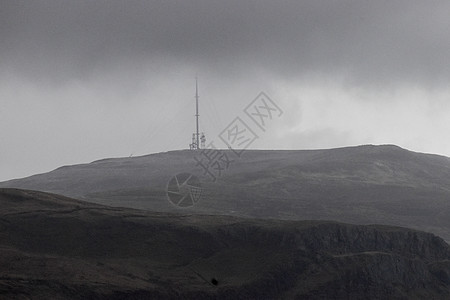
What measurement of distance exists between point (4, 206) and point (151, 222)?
86.7 ft

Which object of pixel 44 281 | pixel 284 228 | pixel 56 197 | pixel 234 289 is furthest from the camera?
pixel 56 197

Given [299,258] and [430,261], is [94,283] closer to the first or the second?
[299,258]

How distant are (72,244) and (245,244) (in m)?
28.7

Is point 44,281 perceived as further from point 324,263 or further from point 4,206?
point 324,263

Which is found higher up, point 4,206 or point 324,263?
point 4,206

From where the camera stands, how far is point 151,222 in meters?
136

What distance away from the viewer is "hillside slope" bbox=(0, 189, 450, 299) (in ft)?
364

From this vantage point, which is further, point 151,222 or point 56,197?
point 56,197

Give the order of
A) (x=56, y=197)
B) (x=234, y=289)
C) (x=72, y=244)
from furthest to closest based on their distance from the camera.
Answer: (x=56, y=197) → (x=72, y=244) → (x=234, y=289)

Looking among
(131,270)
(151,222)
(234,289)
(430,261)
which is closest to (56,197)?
(151,222)

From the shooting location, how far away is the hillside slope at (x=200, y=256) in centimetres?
11081

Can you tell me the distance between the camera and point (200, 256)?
5010 inches

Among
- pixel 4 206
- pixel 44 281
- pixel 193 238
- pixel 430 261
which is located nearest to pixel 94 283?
pixel 44 281

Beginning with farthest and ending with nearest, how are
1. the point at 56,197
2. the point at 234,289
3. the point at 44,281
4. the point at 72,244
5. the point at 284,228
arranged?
the point at 56,197
the point at 284,228
the point at 72,244
the point at 234,289
the point at 44,281
